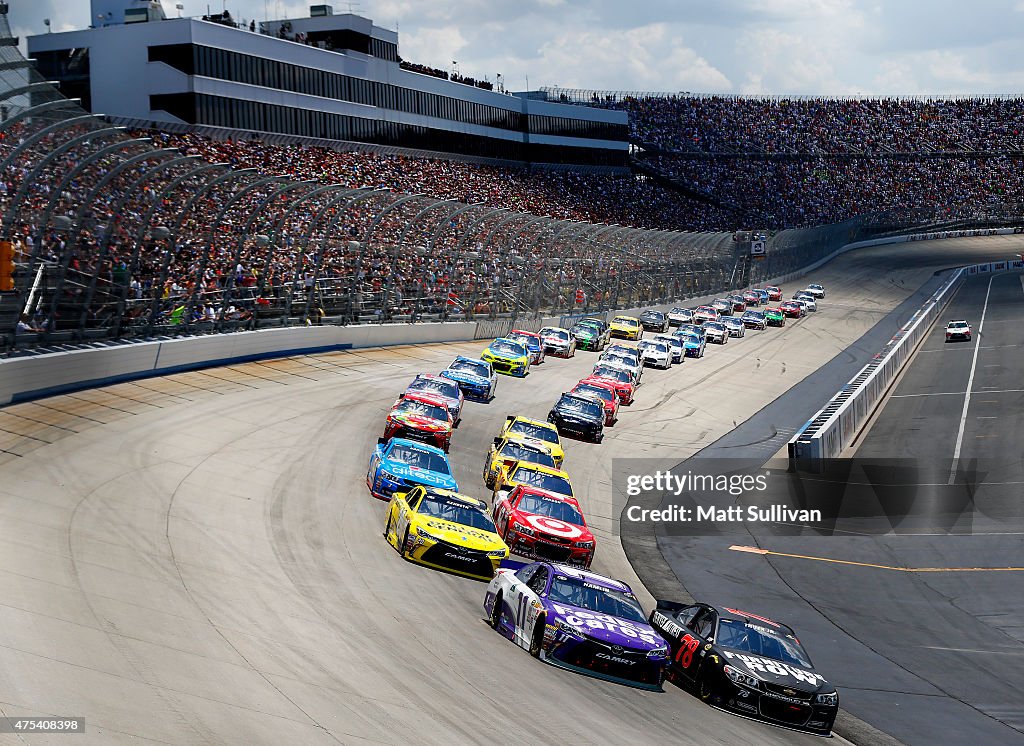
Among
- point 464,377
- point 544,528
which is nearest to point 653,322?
point 464,377

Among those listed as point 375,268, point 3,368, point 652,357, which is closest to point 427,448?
point 3,368

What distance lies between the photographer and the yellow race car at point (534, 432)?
2612cm

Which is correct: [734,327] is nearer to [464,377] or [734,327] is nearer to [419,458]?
[464,377]

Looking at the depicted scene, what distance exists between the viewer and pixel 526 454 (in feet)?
79.3

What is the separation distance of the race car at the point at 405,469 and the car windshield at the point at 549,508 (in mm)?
1467

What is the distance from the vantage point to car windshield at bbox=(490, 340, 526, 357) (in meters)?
40.1

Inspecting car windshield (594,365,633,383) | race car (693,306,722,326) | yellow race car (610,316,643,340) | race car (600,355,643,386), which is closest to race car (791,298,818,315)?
race car (693,306,722,326)

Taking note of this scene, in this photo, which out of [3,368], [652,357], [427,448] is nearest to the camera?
[427,448]

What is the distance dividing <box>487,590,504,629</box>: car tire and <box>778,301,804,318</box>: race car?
191ft

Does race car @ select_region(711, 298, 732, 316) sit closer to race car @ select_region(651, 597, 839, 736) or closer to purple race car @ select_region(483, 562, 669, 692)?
race car @ select_region(651, 597, 839, 736)

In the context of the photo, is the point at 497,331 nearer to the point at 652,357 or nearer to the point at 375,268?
the point at 652,357

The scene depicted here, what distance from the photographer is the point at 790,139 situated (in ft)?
402

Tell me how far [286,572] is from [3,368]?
10948mm

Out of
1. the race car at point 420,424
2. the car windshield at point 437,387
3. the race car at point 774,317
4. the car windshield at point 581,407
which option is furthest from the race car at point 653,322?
the race car at point 420,424
